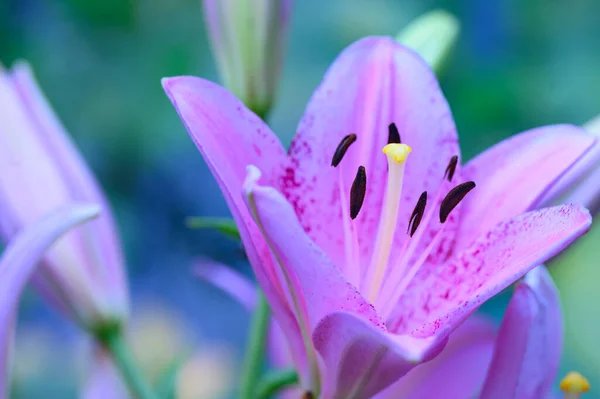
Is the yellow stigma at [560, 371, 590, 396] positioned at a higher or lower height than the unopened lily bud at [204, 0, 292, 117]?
lower

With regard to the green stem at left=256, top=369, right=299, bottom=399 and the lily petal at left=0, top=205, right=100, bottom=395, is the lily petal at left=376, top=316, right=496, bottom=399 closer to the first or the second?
the green stem at left=256, top=369, right=299, bottom=399

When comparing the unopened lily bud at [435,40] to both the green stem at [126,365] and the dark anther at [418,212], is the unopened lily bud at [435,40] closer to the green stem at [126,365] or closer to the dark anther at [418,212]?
the dark anther at [418,212]

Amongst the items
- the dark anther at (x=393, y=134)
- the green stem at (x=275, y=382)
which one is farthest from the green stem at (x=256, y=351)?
the dark anther at (x=393, y=134)

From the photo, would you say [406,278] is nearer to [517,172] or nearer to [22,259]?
[517,172]

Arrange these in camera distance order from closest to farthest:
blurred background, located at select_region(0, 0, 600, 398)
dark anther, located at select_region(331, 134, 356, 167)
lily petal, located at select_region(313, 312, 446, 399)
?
lily petal, located at select_region(313, 312, 446, 399) < dark anther, located at select_region(331, 134, 356, 167) < blurred background, located at select_region(0, 0, 600, 398)

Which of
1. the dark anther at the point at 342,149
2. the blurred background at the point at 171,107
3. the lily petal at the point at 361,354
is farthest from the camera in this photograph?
the blurred background at the point at 171,107

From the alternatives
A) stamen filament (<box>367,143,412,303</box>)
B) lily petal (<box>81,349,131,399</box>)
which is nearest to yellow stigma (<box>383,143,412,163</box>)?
stamen filament (<box>367,143,412,303</box>)
